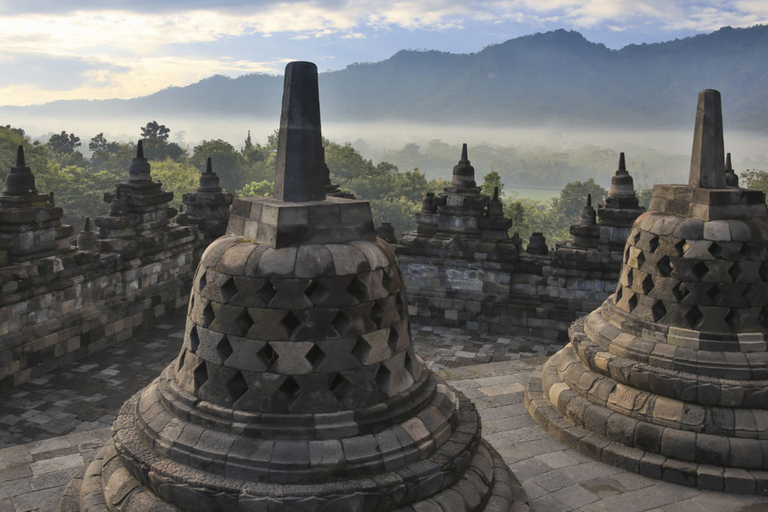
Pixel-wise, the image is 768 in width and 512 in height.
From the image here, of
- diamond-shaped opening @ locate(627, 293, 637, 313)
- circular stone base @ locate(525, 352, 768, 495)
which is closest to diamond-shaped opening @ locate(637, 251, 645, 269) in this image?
diamond-shaped opening @ locate(627, 293, 637, 313)

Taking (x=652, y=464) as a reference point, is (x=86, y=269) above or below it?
above

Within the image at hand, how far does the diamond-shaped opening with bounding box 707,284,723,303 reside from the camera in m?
7.45

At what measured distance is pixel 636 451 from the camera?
729 cm

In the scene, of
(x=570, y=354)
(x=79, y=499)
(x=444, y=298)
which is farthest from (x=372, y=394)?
(x=444, y=298)

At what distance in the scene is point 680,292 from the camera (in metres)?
7.62

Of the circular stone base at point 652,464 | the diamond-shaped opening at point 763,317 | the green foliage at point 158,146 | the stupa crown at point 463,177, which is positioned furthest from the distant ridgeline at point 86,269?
Result: the green foliage at point 158,146

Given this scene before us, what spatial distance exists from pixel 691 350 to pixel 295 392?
485 cm

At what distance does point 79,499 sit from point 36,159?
62817mm

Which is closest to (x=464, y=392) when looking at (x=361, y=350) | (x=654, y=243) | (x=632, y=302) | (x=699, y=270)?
(x=632, y=302)

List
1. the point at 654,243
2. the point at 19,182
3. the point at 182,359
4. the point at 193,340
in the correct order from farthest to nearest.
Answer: the point at 19,182
the point at 654,243
the point at 182,359
the point at 193,340

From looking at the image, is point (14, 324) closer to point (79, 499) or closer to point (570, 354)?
point (79, 499)

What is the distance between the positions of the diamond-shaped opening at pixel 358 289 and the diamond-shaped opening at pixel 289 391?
2.39ft

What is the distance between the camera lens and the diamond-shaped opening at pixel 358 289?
15.7 ft

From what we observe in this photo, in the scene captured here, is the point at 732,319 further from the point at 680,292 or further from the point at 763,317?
the point at 680,292
